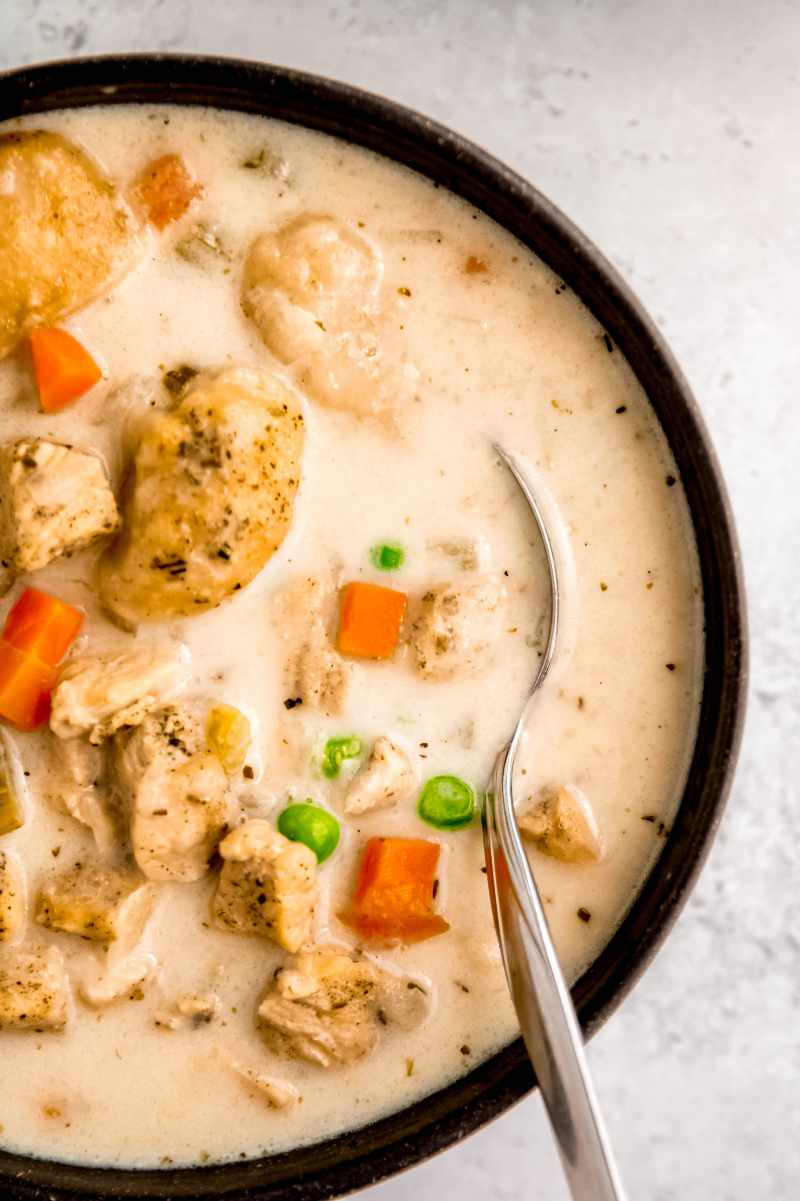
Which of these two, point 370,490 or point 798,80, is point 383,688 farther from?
point 798,80

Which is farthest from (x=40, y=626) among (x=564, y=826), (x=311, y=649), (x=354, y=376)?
(x=564, y=826)

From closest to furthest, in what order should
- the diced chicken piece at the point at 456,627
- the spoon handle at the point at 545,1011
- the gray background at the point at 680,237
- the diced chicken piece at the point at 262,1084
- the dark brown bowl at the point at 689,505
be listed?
the spoon handle at the point at 545,1011
the dark brown bowl at the point at 689,505
the diced chicken piece at the point at 456,627
the diced chicken piece at the point at 262,1084
the gray background at the point at 680,237

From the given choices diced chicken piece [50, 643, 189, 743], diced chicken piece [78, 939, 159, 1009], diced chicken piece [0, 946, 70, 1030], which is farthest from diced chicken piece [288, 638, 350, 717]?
diced chicken piece [0, 946, 70, 1030]

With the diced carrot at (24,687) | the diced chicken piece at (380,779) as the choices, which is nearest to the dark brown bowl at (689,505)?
the diced chicken piece at (380,779)

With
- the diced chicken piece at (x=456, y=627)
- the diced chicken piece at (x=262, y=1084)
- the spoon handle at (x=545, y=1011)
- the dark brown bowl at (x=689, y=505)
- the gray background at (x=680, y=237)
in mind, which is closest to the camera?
the spoon handle at (x=545, y=1011)

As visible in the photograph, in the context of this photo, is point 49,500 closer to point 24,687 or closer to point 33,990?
point 24,687

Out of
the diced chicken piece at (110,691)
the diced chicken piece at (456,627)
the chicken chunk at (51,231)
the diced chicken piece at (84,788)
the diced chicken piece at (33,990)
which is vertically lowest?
the diced chicken piece at (33,990)

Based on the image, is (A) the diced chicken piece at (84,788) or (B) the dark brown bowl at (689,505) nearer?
(B) the dark brown bowl at (689,505)

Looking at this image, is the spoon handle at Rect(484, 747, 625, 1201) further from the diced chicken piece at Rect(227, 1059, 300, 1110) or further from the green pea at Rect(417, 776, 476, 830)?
the diced chicken piece at Rect(227, 1059, 300, 1110)

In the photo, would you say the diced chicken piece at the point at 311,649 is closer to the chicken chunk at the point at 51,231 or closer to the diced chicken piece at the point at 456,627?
the diced chicken piece at the point at 456,627
